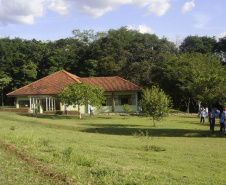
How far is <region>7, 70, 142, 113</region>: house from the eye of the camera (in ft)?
114

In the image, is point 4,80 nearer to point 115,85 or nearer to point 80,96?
point 115,85

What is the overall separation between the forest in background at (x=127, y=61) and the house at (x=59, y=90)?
5904mm

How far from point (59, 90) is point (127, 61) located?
1571 cm

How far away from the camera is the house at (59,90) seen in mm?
34750

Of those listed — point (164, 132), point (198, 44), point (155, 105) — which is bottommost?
point (164, 132)

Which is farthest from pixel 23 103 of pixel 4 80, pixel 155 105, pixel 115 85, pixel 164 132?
pixel 164 132

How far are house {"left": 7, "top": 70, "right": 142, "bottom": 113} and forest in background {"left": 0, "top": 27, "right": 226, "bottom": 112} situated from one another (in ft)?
19.4

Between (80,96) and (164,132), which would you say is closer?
(164,132)

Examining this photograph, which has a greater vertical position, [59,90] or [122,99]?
[59,90]

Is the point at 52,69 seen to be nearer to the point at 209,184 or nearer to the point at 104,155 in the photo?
the point at 104,155

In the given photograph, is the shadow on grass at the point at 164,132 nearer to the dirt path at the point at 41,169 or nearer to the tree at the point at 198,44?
the dirt path at the point at 41,169

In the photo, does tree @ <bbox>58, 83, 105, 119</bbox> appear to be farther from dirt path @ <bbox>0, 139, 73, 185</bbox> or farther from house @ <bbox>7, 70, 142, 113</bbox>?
dirt path @ <bbox>0, 139, 73, 185</bbox>

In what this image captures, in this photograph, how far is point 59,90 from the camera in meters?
34.7

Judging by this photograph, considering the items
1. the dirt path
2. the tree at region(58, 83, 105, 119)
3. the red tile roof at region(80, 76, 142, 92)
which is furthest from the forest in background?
the dirt path
